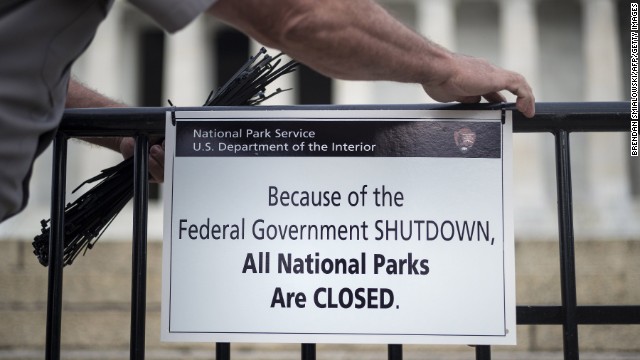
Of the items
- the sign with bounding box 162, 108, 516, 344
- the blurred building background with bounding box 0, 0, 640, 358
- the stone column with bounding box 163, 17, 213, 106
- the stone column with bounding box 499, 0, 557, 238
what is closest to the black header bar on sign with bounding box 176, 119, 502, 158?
the sign with bounding box 162, 108, 516, 344

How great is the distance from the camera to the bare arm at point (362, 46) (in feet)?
6.21

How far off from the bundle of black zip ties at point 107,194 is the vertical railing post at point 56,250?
2.5 inches

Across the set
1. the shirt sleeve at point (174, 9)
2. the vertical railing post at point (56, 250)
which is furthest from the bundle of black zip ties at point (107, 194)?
the shirt sleeve at point (174, 9)

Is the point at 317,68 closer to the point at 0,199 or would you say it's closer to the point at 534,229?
the point at 0,199

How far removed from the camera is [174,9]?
1.78 m

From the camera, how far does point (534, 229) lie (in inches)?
1136

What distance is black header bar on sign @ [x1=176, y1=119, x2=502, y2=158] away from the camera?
2.36 m

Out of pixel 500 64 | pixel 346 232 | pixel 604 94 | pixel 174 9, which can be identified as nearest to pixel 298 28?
pixel 174 9

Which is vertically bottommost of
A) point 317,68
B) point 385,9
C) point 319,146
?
point 319,146

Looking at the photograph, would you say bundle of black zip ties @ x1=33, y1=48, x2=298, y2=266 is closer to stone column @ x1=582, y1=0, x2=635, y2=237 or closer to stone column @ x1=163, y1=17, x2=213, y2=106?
stone column @ x1=582, y1=0, x2=635, y2=237

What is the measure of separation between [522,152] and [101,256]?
79.3 ft

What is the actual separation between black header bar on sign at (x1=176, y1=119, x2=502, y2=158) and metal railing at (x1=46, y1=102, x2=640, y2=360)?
0.18ft

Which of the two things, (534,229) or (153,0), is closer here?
(153,0)

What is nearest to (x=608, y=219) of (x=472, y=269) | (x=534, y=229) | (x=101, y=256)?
(x=534, y=229)
